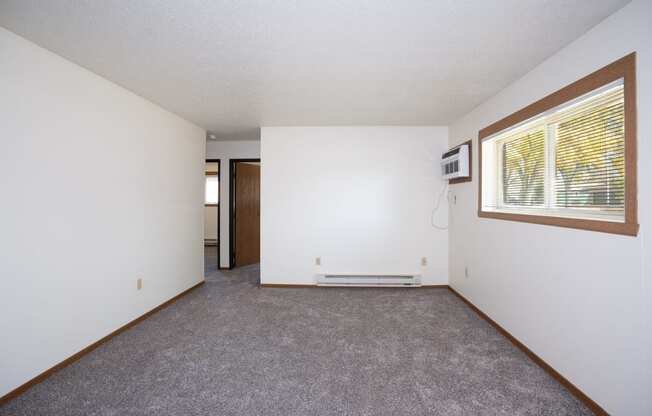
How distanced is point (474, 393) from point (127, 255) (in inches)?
129

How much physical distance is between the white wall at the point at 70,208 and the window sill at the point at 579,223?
12.2 feet

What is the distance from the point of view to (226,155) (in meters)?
5.32

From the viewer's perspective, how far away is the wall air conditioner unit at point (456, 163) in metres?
3.49

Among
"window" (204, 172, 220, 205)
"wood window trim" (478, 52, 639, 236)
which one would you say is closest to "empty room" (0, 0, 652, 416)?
"wood window trim" (478, 52, 639, 236)

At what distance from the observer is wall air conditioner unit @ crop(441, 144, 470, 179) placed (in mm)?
3494

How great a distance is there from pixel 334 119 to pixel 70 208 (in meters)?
2.94

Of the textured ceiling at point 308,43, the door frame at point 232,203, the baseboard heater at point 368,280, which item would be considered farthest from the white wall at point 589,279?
the door frame at point 232,203

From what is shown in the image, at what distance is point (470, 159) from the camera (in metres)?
3.48

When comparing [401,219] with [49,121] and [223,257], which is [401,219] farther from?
[49,121]

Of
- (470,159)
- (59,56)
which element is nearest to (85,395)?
(59,56)

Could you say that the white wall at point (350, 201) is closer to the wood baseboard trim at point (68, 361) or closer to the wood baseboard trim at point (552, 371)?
the wood baseboard trim at point (552, 371)

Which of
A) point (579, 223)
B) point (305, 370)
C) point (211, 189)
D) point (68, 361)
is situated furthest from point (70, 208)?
point (211, 189)

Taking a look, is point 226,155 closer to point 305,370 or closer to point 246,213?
point 246,213

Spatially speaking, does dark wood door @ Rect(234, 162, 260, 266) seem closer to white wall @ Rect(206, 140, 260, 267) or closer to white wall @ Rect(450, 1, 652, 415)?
white wall @ Rect(206, 140, 260, 267)
